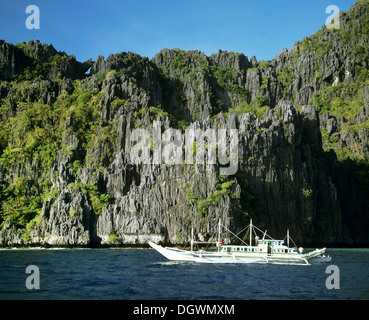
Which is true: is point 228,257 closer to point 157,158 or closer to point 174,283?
point 174,283

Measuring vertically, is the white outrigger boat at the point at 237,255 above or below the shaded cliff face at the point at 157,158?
below

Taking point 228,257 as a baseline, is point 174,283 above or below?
above

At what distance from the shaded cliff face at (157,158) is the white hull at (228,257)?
34780mm

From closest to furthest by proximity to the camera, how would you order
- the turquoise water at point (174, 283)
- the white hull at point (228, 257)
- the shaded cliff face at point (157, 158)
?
the turquoise water at point (174, 283), the white hull at point (228, 257), the shaded cliff face at point (157, 158)

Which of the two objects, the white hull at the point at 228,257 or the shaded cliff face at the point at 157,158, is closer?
the white hull at the point at 228,257

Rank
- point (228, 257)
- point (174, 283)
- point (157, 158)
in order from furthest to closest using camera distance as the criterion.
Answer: point (157, 158) < point (228, 257) < point (174, 283)

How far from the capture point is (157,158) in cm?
12262

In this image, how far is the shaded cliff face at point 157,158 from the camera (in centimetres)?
11131

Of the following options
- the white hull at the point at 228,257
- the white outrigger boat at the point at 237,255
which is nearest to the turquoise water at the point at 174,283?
the white hull at the point at 228,257

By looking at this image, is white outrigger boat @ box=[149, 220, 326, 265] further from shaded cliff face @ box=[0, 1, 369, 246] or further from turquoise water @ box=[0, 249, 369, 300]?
shaded cliff face @ box=[0, 1, 369, 246]

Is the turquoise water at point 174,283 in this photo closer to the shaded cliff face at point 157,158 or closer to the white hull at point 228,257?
the white hull at point 228,257

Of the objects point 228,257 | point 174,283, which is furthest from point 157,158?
point 174,283

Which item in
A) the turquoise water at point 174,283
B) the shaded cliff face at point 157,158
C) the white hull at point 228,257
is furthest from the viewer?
the shaded cliff face at point 157,158

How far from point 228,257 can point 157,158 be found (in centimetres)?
5658
